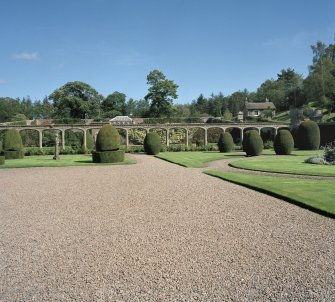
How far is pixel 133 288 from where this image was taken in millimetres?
4352

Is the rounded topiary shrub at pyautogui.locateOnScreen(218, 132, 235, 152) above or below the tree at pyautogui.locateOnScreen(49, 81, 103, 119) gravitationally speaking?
below

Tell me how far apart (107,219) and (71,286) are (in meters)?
3.46

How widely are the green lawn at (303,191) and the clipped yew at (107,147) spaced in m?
11.1

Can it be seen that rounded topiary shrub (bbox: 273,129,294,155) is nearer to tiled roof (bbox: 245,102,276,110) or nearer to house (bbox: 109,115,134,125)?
house (bbox: 109,115,134,125)

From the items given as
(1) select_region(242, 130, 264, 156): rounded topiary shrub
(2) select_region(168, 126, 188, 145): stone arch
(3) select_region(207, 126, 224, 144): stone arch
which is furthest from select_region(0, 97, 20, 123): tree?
(1) select_region(242, 130, 264, 156): rounded topiary shrub

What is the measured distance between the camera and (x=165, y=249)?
18.9 feet

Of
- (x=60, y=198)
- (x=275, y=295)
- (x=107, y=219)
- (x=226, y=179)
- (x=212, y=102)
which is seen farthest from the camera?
(x=212, y=102)

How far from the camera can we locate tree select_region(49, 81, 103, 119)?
2486 inches

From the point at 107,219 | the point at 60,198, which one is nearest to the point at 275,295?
the point at 107,219

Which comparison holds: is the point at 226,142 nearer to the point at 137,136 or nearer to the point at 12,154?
the point at 12,154

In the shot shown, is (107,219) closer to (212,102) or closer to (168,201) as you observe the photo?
(168,201)

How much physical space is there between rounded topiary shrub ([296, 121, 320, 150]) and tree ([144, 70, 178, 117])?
32.3 meters

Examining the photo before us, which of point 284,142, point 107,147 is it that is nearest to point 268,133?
point 284,142

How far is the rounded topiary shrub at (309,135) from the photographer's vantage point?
32250 millimetres
